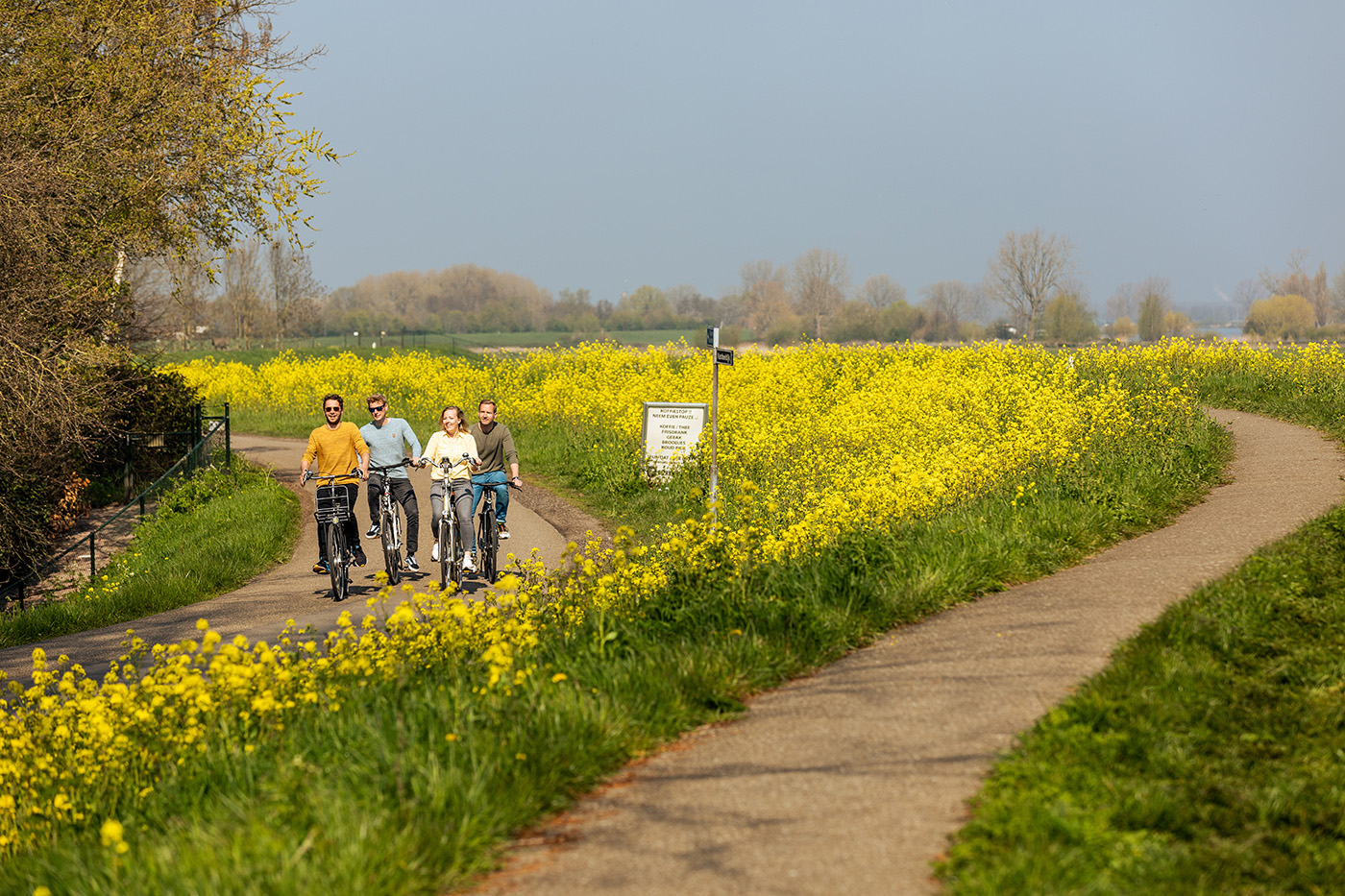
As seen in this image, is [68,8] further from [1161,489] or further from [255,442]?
[1161,489]

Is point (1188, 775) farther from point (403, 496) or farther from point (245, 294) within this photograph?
point (245, 294)

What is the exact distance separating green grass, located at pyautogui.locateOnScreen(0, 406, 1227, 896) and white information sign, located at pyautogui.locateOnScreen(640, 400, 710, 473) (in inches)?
362

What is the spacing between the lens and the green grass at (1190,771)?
3629 mm

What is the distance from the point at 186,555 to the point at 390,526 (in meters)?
3.42

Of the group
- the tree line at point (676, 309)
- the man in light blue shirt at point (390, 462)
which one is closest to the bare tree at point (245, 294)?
the tree line at point (676, 309)

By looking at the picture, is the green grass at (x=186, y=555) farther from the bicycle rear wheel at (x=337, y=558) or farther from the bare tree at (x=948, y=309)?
the bare tree at (x=948, y=309)

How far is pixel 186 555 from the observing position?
1337 cm

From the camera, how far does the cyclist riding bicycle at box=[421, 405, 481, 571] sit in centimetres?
1115

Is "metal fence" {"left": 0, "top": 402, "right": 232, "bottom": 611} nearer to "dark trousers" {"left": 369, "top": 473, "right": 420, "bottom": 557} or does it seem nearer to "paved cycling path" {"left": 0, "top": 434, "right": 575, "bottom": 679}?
"paved cycling path" {"left": 0, "top": 434, "right": 575, "bottom": 679}

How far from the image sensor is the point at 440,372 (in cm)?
3369

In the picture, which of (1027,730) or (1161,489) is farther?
(1161,489)

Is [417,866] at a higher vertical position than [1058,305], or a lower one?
lower

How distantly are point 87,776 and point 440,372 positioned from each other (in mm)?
29104

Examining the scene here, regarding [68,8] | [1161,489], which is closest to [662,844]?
[1161,489]
